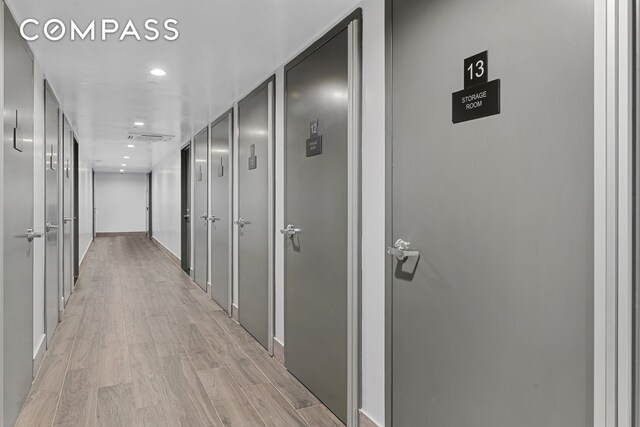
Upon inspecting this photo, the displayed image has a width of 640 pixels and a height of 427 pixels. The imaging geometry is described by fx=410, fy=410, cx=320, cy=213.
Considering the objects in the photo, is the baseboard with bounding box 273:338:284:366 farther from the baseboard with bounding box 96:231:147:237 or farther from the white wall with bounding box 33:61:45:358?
the baseboard with bounding box 96:231:147:237

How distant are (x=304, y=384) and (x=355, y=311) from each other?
2.91 feet

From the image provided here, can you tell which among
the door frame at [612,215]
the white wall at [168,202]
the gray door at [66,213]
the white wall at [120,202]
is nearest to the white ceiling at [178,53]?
the gray door at [66,213]

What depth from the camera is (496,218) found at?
1373 millimetres

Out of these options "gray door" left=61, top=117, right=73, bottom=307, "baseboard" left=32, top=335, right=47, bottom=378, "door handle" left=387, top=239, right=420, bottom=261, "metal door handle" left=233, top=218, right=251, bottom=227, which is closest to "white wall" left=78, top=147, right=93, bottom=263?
"gray door" left=61, top=117, right=73, bottom=307

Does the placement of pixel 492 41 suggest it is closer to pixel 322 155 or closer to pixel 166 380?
pixel 322 155

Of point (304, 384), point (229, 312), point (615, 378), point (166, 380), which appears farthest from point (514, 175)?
point (229, 312)

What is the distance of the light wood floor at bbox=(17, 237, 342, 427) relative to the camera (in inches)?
93.7

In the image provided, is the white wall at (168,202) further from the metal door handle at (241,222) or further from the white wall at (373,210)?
the white wall at (373,210)

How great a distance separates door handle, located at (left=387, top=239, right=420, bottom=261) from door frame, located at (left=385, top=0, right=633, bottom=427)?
740 millimetres

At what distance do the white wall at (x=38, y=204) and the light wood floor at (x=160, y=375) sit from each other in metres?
0.33

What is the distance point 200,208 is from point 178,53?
3.40 metres

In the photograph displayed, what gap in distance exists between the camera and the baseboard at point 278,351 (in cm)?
322

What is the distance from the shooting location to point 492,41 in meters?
1.39

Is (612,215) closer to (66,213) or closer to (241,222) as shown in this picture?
(241,222)
